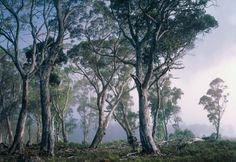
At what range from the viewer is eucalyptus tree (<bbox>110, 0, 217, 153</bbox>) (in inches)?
1030

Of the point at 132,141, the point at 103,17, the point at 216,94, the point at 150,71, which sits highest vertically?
the point at 103,17

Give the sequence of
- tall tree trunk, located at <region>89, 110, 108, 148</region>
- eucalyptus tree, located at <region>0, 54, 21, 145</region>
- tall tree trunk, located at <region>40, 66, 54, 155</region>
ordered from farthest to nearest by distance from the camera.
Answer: eucalyptus tree, located at <region>0, 54, 21, 145</region> → tall tree trunk, located at <region>89, 110, 108, 148</region> → tall tree trunk, located at <region>40, 66, 54, 155</region>

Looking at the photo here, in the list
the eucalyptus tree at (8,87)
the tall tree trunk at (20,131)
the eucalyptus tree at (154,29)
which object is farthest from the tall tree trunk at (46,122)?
the eucalyptus tree at (8,87)

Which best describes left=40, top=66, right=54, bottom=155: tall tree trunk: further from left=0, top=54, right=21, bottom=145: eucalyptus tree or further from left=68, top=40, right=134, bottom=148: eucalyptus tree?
left=0, top=54, right=21, bottom=145: eucalyptus tree

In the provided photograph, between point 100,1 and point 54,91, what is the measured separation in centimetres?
2300

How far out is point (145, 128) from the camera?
25.5 metres

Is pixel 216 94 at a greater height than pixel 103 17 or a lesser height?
lesser

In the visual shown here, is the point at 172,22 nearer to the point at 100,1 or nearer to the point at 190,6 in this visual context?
the point at 190,6

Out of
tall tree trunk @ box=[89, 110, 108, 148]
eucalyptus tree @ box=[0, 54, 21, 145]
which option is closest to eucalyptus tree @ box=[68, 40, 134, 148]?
tall tree trunk @ box=[89, 110, 108, 148]

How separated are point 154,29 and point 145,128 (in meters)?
8.83

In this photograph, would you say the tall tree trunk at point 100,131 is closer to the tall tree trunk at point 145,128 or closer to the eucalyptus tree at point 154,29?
the eucalyptus tree at point 154,29

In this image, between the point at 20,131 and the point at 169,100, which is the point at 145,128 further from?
the point at 169,100

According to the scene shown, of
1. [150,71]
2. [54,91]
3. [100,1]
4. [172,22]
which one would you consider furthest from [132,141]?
[54,91]

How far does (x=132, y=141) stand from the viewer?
28.3m
